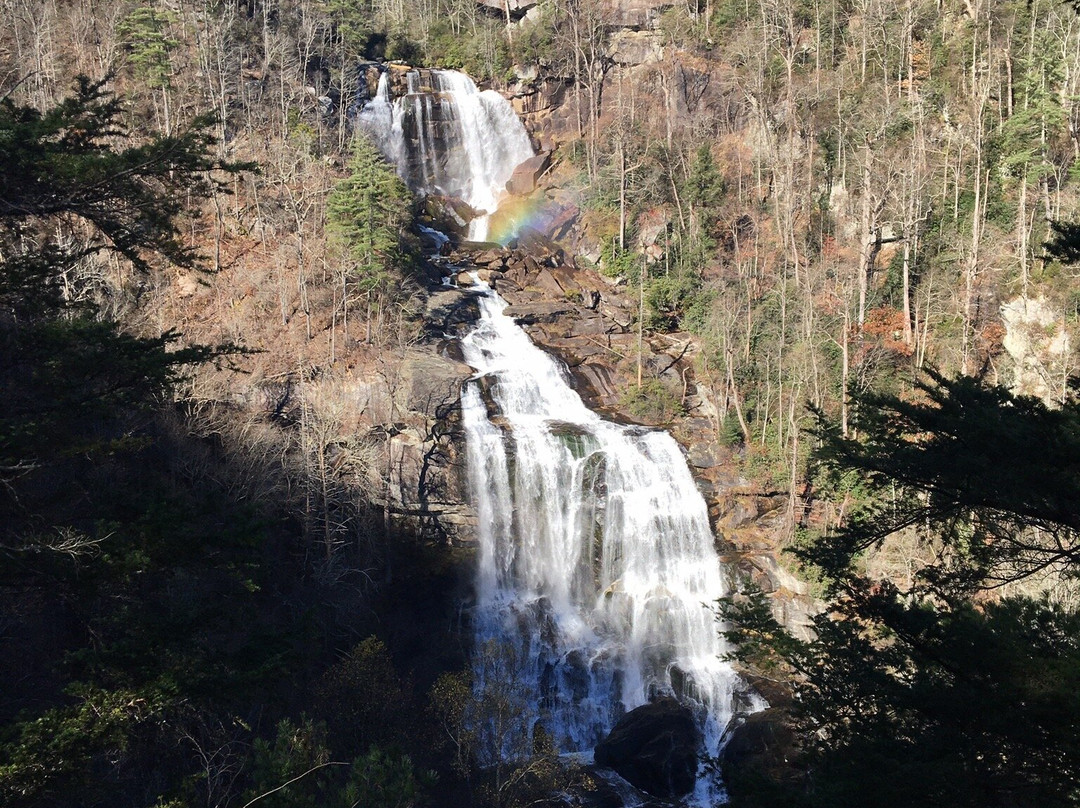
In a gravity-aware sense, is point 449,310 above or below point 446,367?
above

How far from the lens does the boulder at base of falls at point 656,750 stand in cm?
1986

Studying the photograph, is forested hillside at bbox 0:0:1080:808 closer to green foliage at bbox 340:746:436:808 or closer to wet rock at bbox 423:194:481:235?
green foliage at bbox 340:746:436:808

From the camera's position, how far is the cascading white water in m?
23.3

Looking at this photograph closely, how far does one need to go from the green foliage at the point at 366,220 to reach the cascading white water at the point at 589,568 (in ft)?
20.2

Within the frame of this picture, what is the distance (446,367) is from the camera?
28.5 meters

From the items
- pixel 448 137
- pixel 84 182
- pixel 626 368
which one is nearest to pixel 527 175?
pixel 448 137

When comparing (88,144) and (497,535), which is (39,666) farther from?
(497,535)

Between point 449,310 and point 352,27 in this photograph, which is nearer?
point 449,310

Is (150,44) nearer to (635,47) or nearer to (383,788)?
(635,47)

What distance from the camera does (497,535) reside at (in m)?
25.8

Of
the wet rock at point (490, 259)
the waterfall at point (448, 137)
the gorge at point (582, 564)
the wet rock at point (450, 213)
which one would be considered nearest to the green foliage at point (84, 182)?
the gorge at point (582, 564)

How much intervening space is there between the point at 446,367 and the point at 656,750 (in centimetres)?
1479

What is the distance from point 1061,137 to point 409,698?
1171 inches

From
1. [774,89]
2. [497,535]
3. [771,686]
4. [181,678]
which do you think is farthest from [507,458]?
[774,89]
